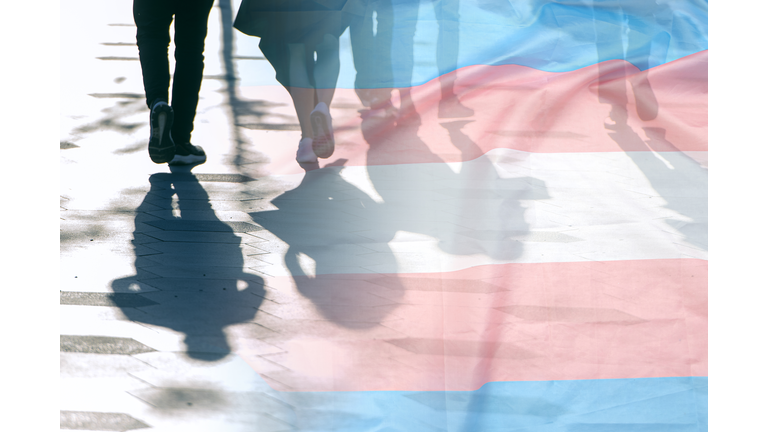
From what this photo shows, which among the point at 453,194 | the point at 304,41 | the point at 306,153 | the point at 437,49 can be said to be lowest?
the point at 453,194

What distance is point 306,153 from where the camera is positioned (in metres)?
1.99

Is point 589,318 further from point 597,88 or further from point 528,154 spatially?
A: point 597,88

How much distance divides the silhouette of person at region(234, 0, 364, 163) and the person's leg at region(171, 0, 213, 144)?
0.80 ft

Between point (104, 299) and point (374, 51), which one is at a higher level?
point (374, 51)

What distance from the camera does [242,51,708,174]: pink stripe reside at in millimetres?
1992

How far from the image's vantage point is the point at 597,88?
2.17 metres

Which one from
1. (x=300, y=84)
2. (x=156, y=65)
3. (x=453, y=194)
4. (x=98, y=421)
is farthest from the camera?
(x=300, y=84)

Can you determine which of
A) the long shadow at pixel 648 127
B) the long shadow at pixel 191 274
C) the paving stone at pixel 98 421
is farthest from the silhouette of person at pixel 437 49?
the paving stone at pixel 98 421

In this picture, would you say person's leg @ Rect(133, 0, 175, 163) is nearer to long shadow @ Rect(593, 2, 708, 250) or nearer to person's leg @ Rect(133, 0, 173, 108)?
person's leg @ Rect(133, 0, 173, 108)

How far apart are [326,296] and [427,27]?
1362mm

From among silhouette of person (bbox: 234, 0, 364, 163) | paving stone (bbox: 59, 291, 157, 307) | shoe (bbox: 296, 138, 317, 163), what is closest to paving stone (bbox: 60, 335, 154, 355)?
paving stone (bbox: 59, 291, 157, 307)

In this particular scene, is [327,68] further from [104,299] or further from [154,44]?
[104,299]
